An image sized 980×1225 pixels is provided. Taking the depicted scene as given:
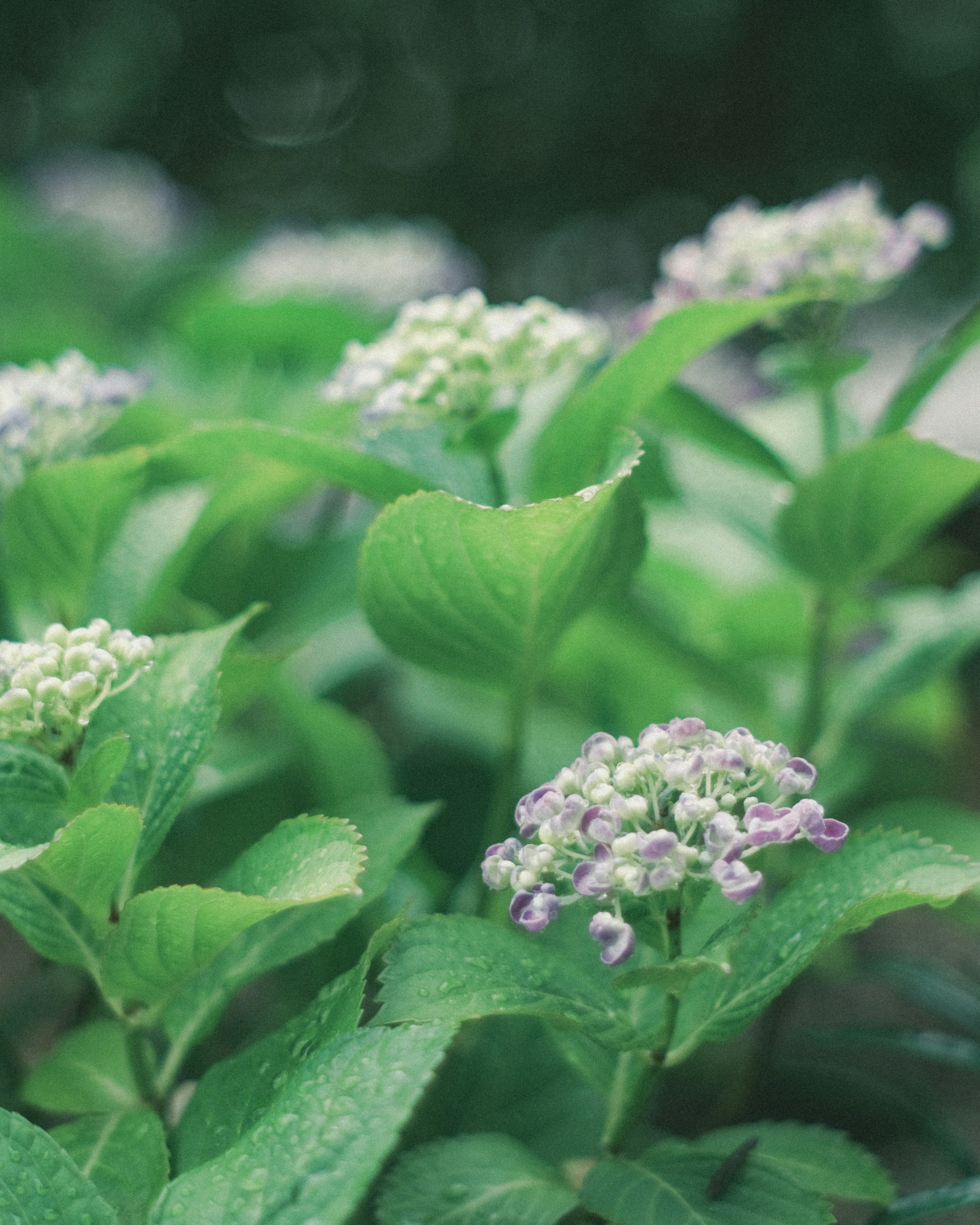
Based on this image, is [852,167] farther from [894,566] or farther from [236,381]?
[236,381]

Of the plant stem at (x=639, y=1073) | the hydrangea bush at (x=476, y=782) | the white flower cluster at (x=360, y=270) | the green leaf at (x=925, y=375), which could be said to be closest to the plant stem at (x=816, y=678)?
the hydrangea bush at (x=476, y=782)

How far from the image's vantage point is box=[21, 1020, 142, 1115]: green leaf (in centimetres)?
60

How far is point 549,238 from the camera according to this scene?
5137mm

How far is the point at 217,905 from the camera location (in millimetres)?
477

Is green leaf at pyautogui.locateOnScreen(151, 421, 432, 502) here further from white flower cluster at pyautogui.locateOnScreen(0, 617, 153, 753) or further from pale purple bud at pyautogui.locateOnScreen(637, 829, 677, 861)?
pale purple bud at pyautogui.locateOnScreen(637, 829, 677, 861)

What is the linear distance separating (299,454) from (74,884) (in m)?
0.31

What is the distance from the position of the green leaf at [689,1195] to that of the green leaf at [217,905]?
0.20 m

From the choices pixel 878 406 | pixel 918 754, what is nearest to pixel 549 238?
pixel 878 406

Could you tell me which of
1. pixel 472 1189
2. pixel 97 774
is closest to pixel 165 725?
pixel 97 774

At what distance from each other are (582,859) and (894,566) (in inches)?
72.4

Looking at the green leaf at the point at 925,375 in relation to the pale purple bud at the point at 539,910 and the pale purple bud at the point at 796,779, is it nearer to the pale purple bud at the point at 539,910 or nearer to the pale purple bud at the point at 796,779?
the pale purple bud at the point at 796,779

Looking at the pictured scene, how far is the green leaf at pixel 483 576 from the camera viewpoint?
550 millimetres

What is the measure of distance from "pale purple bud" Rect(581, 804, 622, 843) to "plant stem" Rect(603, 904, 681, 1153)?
5 centimetres

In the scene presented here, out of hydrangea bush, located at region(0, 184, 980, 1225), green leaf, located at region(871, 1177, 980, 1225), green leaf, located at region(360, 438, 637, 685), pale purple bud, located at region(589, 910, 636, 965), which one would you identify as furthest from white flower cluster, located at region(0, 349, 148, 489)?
green leaf, located at region(871, 1177, 980, 1225)
